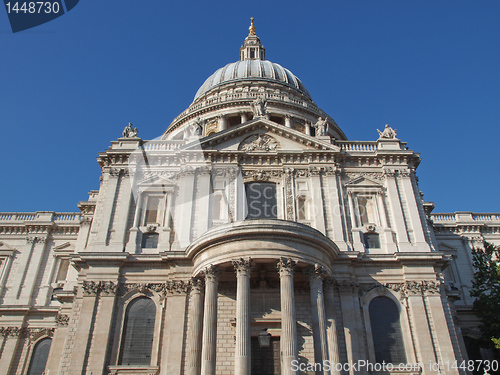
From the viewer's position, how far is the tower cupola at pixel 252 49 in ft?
197

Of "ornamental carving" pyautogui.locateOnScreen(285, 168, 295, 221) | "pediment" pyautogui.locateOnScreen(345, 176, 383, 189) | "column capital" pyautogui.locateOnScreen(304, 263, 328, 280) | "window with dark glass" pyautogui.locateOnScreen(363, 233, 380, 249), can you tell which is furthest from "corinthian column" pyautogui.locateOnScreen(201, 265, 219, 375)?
"pediment" pyautogui.locateOnScreen(345, 176, 383, 189)

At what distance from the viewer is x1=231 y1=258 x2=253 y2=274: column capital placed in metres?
22.0

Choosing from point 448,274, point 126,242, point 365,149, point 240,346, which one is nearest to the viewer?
point 240,346

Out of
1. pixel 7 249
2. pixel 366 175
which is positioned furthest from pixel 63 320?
pixel 366 175

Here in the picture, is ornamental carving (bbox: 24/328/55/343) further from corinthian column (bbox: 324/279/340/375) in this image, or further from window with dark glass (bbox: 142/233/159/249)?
corinthian column (bbox: 324/279/340/375)

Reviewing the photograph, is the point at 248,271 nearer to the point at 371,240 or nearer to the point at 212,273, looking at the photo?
the point at 212,273

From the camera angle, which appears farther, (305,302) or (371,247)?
(371,247)

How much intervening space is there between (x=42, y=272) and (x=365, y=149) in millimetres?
27641

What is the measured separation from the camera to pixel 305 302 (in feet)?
79.8

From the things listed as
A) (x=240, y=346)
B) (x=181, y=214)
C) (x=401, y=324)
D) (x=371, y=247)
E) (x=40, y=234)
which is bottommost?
(x=240, y=346)

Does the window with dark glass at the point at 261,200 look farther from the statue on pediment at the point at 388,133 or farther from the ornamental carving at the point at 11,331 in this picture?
the ornamental carving at the point at 11,331

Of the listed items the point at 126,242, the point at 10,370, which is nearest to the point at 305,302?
the point at 126,242

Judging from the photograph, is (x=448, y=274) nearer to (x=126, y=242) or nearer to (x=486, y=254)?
(x=486, y=254)

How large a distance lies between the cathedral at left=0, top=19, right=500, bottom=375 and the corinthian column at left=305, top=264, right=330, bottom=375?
68 millimetres
